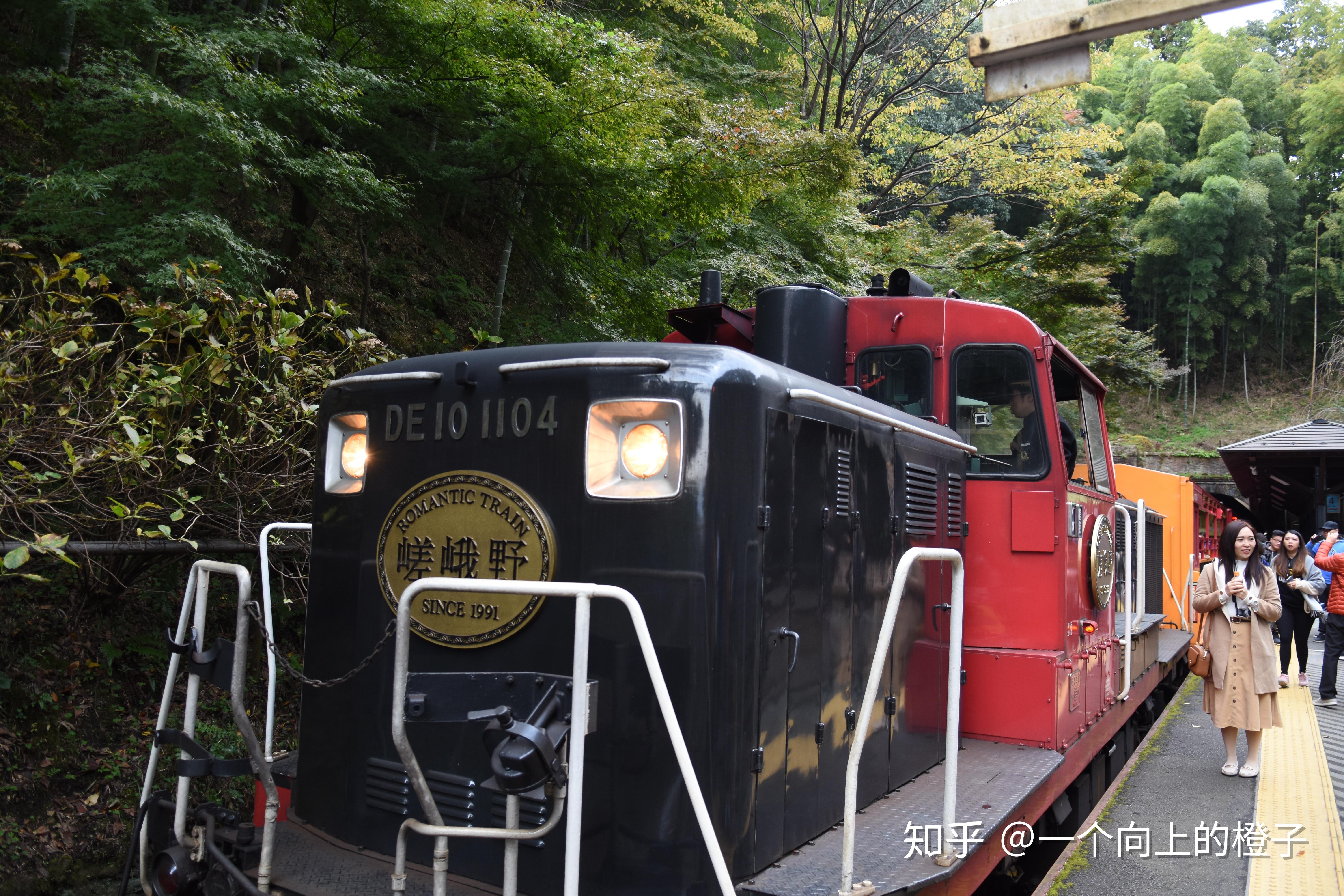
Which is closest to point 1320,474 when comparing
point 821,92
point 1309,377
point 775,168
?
point 821,92

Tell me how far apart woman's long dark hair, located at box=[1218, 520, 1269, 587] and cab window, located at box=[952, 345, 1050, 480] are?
7.44ft

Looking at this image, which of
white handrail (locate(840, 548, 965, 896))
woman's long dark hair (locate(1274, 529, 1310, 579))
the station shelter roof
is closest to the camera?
white handrail (locate(840, 548, 965, 896))

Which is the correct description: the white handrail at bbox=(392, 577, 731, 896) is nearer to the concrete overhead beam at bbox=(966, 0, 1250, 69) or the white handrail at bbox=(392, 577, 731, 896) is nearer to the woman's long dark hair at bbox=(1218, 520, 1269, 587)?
the concrete overhead beam at bbox=(966, 0, 1250, 69)

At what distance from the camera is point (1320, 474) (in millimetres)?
22156

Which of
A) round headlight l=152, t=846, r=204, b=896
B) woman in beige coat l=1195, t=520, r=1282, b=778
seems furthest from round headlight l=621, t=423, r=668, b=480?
woman in beige coat l=1195, t=520, r=1282, b=778

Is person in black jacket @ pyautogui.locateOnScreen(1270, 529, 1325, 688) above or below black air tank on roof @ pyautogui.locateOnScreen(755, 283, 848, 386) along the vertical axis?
below

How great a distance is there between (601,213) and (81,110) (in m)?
4.60

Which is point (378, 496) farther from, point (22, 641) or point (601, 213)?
point (601, 213)

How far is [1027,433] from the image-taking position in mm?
4180

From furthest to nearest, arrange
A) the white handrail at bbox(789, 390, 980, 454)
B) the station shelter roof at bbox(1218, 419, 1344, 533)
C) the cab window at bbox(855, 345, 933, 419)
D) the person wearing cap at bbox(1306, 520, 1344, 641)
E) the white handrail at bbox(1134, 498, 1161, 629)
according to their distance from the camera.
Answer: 1. the station shelter roof at bbox(1218, 419, 1344, 533)
2. the person wearing cap at bbox(1306, 520, 1344, 641)
3. the white handrail at bbox(1134, 498, 1161, 629)
4. the cab window at bbox(855, 345, 933, 419)
5. the white handrail at bbox(789, 390, 980, 454)

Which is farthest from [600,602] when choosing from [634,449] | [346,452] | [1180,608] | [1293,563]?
[1180,608]

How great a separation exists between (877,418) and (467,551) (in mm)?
1530

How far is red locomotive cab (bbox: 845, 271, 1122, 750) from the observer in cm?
409

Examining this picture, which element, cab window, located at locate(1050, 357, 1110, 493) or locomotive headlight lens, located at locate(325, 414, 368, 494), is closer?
locomotive headlight lens, located at locate(325, 414, 368, 494)
